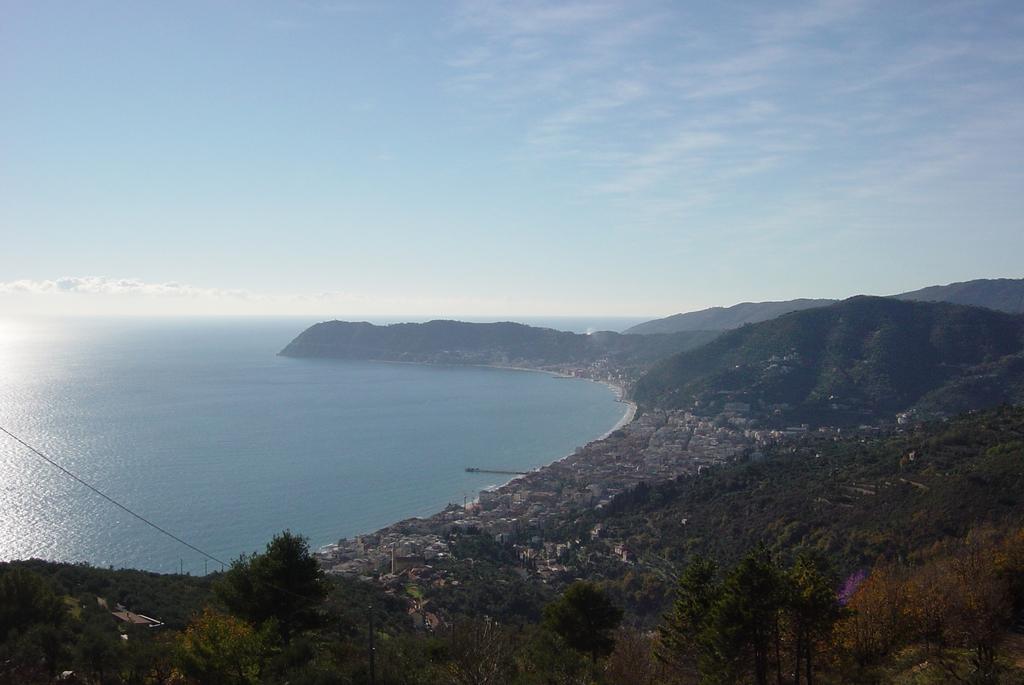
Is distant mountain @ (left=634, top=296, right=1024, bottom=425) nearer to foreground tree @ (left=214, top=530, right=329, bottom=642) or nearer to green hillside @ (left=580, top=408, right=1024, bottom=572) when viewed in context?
green hillside @ (left=580, top=408, right=1024, bottom=572)

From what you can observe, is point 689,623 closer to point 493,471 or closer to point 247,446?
point 493,471

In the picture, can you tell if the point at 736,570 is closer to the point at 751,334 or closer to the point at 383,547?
the point at 383,547

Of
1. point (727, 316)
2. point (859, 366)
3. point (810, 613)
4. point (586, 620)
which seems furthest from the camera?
point (727, 316)

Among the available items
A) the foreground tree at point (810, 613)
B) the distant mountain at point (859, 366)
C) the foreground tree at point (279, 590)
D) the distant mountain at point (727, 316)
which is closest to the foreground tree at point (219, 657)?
the foreground tree at point (279, 590)

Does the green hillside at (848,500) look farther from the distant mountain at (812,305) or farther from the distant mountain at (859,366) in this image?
the distant mountain at (812,305)

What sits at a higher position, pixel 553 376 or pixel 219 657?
pixel 219 657

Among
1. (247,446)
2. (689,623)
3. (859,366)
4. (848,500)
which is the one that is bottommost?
(247,446)

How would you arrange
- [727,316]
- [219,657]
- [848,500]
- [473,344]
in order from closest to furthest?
[219,657] < [848,500] < [473,344] < [727,316]

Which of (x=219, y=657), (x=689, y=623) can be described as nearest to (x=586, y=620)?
(x=689, y=623)
